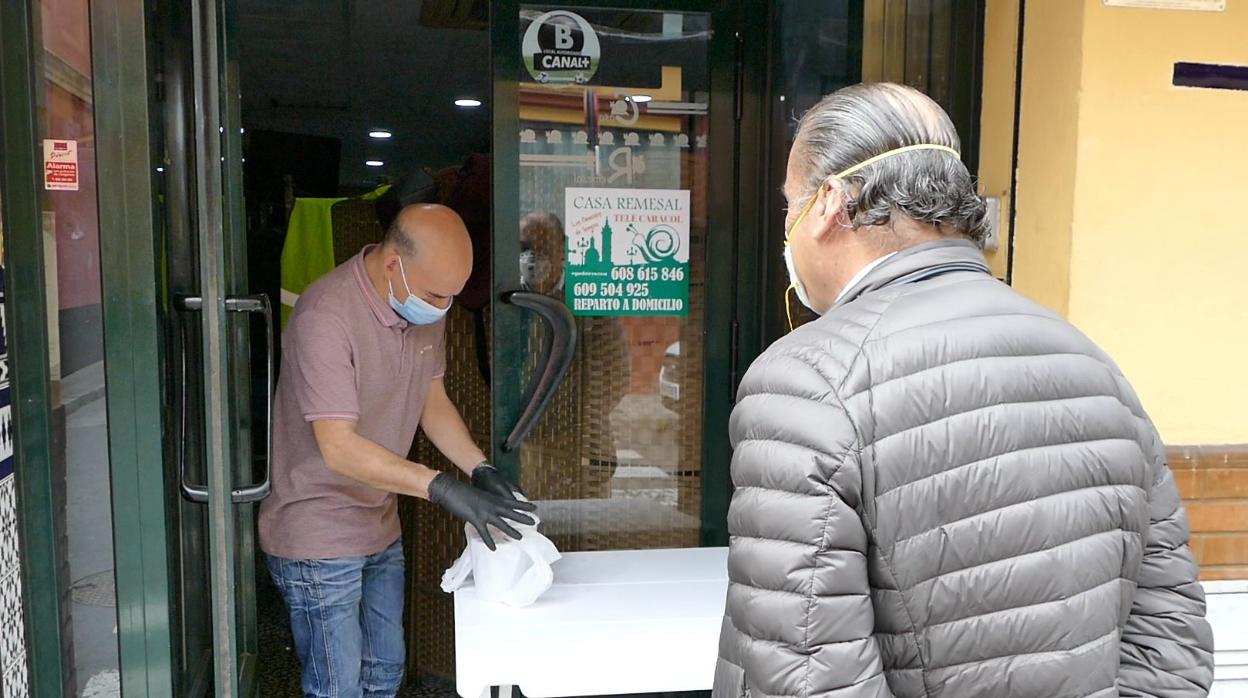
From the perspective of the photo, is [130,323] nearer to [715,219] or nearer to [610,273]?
[610,273]

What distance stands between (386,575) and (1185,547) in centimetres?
204

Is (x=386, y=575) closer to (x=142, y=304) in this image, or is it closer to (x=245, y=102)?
(x=142, y=304)

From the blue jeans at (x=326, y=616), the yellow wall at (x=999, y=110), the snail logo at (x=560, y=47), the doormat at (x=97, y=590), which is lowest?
the blue jeans at (x=326, y=616)

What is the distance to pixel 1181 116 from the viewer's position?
210 centimetres

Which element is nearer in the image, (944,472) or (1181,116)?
(944,472)

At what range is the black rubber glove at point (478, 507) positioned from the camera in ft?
7.45

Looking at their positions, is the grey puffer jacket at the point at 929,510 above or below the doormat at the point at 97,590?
above

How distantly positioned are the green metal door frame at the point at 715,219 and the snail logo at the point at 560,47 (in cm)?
4

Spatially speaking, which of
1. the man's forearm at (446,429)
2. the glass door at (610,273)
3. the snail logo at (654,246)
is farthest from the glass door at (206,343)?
the snail logo at (654,246)

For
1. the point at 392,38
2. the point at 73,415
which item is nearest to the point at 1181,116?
the point at 73,415

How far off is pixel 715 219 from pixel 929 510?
208 centimetres

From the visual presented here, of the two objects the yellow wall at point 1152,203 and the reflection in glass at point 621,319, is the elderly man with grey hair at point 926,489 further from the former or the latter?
the reflection in glass at point 621,319

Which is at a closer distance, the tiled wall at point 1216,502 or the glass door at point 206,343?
the glass door at point 206,343

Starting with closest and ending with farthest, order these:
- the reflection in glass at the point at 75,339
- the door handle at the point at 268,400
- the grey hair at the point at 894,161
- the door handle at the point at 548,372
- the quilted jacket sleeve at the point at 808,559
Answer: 1. the quilted jacket sleeve at the point at 808,559
2. the grey hair at the point at 894,161
3. the reflection in glass at the point at 75,339
4. the door handle at the point at 268,400
5. the door handle at the point at 548,372
